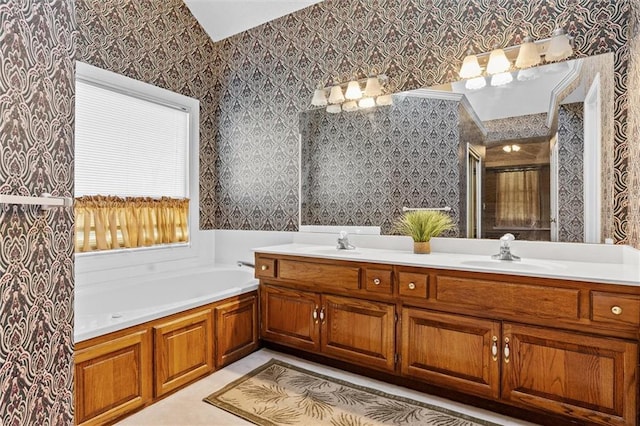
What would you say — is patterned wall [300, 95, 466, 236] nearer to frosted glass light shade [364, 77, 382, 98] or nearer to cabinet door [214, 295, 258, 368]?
frosted glass light shade [364, 77, 382, 98]

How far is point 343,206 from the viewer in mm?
3146

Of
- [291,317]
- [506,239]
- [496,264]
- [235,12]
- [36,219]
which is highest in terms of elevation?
[235,12]

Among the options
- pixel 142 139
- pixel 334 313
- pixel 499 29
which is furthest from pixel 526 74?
pixel 142 139

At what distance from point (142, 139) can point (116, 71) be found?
0.57 metres

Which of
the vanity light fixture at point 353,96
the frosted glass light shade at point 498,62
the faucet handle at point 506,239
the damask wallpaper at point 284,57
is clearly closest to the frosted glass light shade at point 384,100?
the vanity light fixture at point 353,96

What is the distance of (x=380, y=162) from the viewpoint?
2953 millimetres

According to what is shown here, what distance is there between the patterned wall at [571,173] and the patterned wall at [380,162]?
2.04 ft

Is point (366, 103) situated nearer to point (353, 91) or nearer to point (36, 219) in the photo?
point (353, 91)

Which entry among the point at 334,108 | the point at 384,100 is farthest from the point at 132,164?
the point at 384,100

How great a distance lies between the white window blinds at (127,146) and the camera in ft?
9.15

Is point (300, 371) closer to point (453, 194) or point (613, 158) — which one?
point (453, 194)

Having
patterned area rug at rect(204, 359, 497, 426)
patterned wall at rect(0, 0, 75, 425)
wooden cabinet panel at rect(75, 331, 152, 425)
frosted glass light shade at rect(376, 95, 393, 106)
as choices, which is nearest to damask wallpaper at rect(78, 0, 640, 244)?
frosted glass light shade at rect(376, 95, 393, 106)

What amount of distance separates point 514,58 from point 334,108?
1383 mm

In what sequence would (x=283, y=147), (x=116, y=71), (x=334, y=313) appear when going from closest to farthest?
1. (x=334, y=313)
2. (x=116, y=71)
3. (x=283, y=147)
